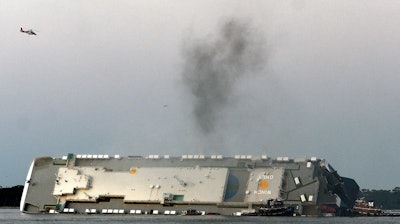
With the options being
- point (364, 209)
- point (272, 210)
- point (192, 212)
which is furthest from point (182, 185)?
point (364, 209)

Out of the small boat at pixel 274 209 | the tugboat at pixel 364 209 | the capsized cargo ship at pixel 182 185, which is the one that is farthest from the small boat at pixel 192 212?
the tugboat at pixel 364 209

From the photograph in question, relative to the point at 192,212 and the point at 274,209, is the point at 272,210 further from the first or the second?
the point at 192,212

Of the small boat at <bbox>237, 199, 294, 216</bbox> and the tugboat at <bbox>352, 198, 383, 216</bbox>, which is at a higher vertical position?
the tugboat at <bbox>352, 198, 383, 216</bbox>

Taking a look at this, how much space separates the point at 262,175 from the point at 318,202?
8.29 metres

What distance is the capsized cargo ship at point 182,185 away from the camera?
100 metres

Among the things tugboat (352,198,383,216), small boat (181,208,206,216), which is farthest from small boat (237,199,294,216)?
tugboat (352,198,383,216)

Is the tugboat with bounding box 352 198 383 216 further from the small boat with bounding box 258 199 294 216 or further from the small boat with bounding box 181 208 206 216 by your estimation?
the small boat with bounding box 181 208 206 216

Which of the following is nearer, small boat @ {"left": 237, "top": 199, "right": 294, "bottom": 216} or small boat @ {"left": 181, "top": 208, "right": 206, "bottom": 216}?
small boat @ {"left": 237, "top": 199, "right": 294, "bottom": 216}

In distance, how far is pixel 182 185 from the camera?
104 m

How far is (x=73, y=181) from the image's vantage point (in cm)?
10900

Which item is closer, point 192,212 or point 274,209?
point 274,209

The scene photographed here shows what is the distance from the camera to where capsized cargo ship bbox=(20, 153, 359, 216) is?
329 ft

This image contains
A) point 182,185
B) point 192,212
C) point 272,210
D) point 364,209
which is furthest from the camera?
point 364,209

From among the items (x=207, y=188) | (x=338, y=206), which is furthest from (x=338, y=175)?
(x=207, y=188)
